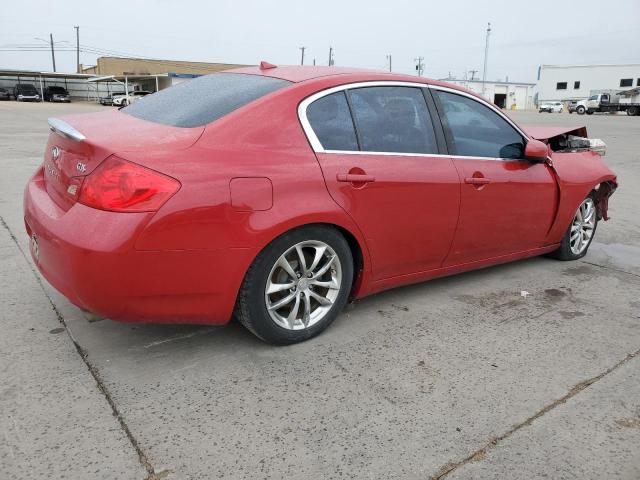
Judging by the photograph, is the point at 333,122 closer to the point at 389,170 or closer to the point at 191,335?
the point at 389,170

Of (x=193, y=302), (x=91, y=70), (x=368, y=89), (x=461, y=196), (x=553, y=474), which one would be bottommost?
(x=553, y=474)

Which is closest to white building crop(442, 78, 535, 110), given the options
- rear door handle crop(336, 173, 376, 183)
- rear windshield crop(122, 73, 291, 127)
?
rear windshield crop(122, 73, 291, 127)

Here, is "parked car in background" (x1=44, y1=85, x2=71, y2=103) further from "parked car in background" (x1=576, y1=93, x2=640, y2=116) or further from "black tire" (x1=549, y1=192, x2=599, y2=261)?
"black tire" (x1=549, y1=192, x2=599, y2=261)

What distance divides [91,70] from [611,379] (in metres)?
88.0

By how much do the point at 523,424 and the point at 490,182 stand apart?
1.80m

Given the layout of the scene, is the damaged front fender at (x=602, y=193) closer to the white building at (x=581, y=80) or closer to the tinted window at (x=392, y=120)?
the tinted window at (x=392, y=120)

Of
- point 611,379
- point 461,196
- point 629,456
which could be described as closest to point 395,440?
point 629,456

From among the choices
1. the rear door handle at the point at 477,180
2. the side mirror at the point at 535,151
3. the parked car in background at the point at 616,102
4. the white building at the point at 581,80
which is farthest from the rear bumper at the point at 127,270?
the white building at the point at 581,80

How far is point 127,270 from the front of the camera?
240 cm

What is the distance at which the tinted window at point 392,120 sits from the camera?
3186mm

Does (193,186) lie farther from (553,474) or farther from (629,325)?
(629,325)

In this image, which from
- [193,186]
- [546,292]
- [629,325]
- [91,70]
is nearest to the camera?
[193,186]

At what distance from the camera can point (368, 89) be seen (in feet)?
10.8

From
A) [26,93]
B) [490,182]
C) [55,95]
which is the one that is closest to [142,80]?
[55,95]
